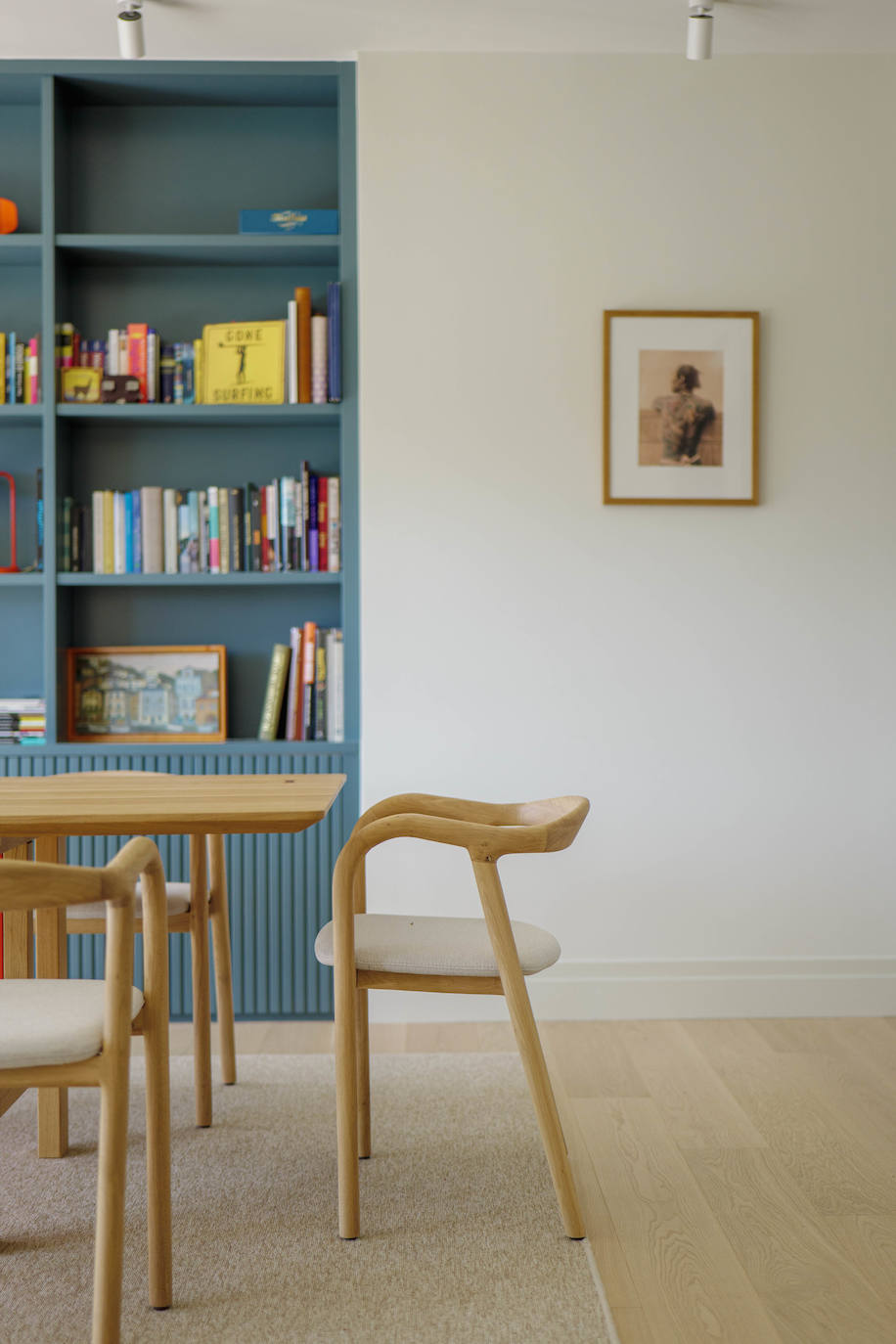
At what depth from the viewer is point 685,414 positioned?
3074mm

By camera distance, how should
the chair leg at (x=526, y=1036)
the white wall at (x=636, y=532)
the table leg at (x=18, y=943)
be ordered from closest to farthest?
the chair leg at (x=526, y=1036), the table leg at (x=18, y=943), the white wall at (x=636, y=532)

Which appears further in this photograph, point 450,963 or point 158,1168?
point 450,963

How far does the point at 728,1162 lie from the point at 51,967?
140cm

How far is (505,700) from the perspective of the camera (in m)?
3.09

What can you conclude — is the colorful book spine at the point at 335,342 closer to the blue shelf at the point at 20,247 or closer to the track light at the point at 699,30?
the blue shelf at the point at 20,247

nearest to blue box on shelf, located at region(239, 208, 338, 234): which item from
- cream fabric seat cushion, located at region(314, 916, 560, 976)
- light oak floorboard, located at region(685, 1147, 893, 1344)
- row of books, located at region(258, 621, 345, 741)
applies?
row of books, located at region(258, 621, 345, 741)

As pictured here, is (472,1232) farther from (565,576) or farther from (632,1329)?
(565,576)

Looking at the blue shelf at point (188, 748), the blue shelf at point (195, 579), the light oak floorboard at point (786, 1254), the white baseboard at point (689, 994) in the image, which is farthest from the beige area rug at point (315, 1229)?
the blue shelf at point (195, 579)

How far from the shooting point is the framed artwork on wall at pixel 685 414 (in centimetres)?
306

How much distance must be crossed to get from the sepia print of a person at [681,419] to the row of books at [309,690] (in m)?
1.05

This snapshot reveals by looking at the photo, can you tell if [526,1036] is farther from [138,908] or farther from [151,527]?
[151,527]

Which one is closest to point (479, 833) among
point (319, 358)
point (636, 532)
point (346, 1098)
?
point (346, 1098)

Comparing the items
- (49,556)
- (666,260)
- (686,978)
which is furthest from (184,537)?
(686,978)

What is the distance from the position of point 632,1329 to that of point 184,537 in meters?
2.32
